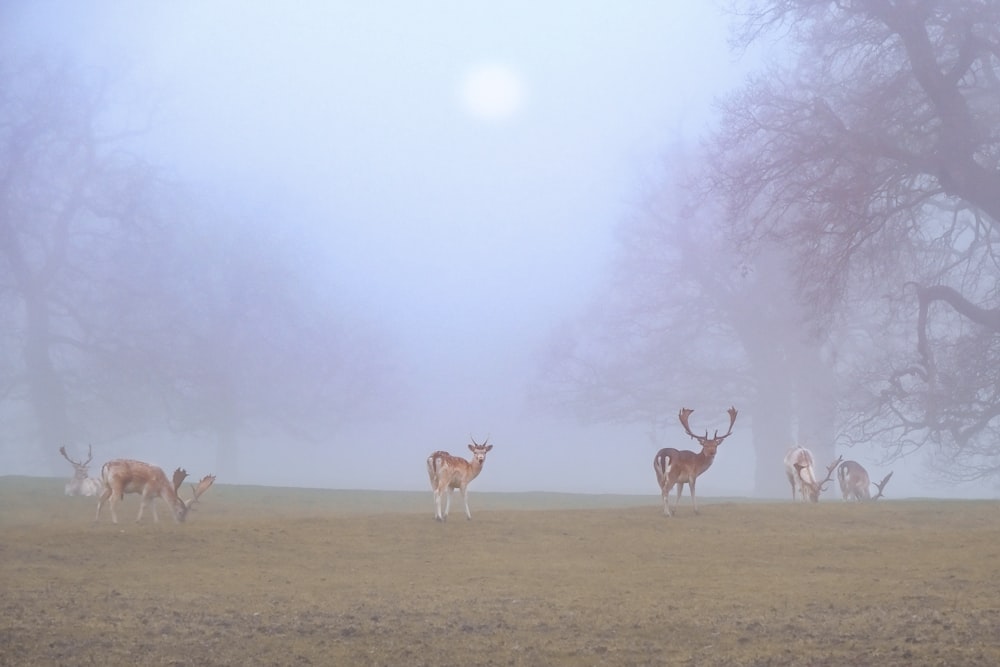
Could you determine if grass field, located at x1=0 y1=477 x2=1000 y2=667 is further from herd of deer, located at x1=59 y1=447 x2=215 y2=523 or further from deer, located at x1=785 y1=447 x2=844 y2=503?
deer, located at x1=785 y1=447 x2=844 y2=503

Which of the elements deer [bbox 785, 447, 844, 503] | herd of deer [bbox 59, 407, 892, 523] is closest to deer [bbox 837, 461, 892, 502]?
deer [bbox 785, 447, 844, 503]

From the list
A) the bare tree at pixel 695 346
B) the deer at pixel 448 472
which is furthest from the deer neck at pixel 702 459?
the bare tree at pixel 695 346

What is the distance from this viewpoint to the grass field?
1105 cm

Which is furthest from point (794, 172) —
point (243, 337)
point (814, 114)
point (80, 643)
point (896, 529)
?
point (243, 337)

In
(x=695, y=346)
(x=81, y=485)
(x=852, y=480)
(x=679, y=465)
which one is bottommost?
(x=81, y=485)

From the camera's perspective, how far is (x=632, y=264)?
49469mm

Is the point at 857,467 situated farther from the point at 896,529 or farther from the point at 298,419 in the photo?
the point at 298,419

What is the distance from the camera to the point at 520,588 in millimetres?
14445

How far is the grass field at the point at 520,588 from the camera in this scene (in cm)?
1105

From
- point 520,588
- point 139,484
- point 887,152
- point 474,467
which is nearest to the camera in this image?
point 520,588

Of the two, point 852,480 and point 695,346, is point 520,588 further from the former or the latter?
point 695,346

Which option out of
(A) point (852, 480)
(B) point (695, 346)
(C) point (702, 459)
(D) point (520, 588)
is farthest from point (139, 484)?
(B) point (695, 346)

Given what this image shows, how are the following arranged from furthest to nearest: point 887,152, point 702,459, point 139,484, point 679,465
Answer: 1. point 887,152
2. point 702,459
3. point 679,465
4. point 139,484

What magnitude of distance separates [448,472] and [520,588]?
618 cm
